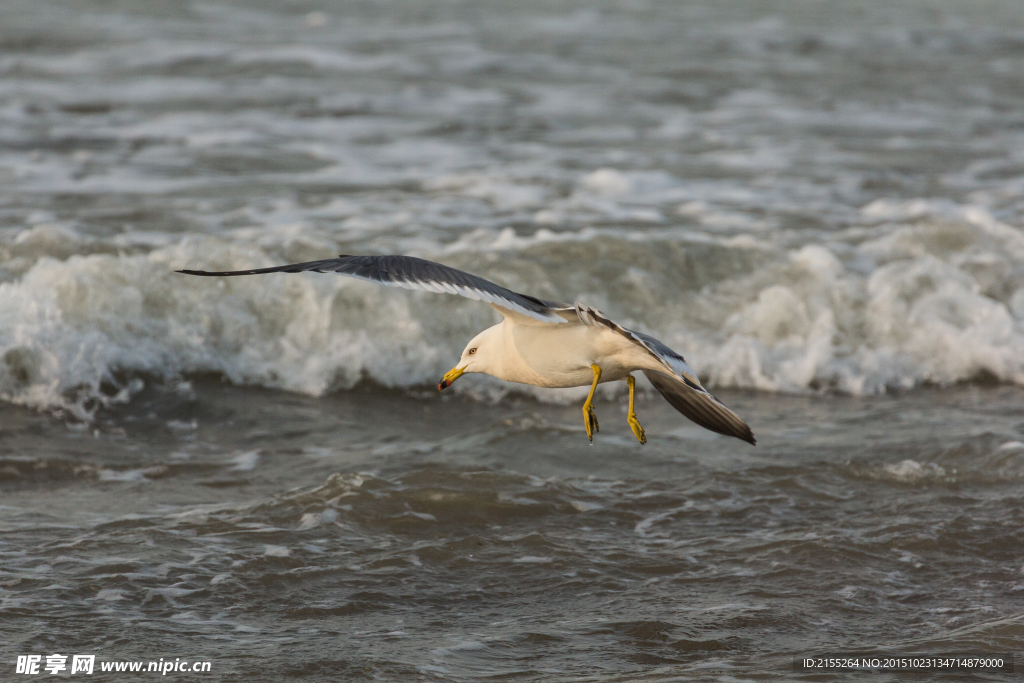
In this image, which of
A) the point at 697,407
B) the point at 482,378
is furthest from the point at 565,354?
the point at 482,378

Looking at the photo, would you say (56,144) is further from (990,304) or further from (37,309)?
(990,304)

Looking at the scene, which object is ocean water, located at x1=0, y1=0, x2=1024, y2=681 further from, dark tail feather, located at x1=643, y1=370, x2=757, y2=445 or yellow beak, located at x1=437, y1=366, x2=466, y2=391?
yellow beak, located at x1=437, y1=366, x2=466, y2=391

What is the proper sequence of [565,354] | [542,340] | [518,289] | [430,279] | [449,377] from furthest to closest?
[518,289], [449,377], [542,340], [565,354], [430,279]

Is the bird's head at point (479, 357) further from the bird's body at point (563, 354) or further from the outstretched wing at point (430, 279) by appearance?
the outstretched wing at point (430, 279)

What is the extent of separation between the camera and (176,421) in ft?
23.6

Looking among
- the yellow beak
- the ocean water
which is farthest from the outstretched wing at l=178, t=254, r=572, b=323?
the ocean water

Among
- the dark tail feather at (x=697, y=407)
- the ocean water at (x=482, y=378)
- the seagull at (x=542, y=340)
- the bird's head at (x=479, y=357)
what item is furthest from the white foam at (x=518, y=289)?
the seagull at (x=542, y=340)

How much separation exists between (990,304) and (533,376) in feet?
17.8

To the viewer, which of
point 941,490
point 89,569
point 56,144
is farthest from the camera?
point 56,144

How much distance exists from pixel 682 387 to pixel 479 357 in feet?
2.93

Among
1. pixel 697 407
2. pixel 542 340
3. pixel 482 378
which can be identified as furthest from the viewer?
pixel 482 378

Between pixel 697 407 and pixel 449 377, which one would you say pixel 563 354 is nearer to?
pixel 449 377

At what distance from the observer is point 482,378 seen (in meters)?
7.89

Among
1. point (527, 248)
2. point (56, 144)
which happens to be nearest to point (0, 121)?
point (56, 144)
